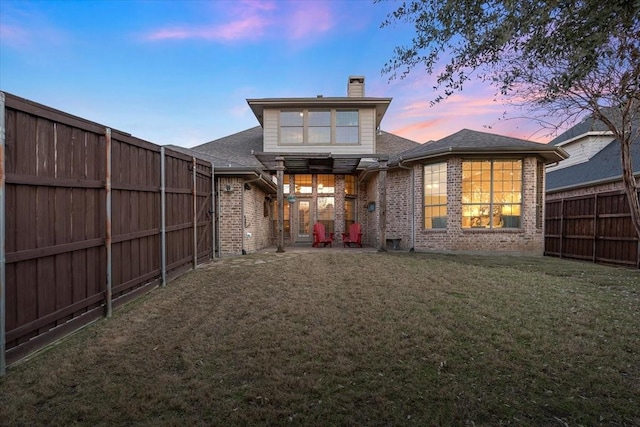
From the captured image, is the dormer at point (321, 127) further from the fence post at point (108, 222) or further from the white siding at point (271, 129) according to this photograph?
the fence post at point (108, 222)

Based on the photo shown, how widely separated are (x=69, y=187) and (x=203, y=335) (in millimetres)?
2217

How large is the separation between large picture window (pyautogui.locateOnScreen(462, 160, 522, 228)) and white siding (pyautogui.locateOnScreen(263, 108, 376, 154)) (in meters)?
4.98

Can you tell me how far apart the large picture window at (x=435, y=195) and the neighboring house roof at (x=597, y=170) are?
5.08 meters

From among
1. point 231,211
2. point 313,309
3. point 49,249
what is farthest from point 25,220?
point 231,211

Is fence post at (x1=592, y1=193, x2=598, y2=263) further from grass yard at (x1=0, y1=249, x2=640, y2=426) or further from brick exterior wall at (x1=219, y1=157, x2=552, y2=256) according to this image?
grass yard at (x1=0, y1=249, x2=640, y2=426)

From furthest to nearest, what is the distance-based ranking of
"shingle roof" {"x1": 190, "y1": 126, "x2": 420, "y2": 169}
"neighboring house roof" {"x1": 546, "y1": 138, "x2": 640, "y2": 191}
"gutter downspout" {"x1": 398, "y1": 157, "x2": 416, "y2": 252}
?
"shingle roof" {"x1": 190, "y1": 126, "x2": 420, "y2": 169} < "gutter downspout" {"x1": 398, "y1": 157, "x2": 416, "y2": 252} < "neighboring house roof" {"x1": 546, "y1": 138, "x2": 640, "y2": 191}

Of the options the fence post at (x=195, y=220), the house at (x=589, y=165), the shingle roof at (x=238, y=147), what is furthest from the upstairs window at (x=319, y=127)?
the house at (x=589, y=165)

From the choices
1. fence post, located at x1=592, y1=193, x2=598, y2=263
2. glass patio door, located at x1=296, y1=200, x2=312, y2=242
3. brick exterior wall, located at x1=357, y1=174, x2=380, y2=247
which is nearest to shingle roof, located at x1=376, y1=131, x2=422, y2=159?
brick exterior wall, located at x1=357, y1=174, x2=380, y2=247

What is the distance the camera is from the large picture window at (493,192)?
33.2 feet

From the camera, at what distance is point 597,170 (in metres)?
11.7

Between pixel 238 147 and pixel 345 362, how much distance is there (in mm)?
14475

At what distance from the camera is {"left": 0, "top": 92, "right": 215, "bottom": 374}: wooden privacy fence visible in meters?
2.70

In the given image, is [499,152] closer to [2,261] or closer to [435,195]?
[435,195]

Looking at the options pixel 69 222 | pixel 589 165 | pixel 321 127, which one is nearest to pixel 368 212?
pixel 321 127
